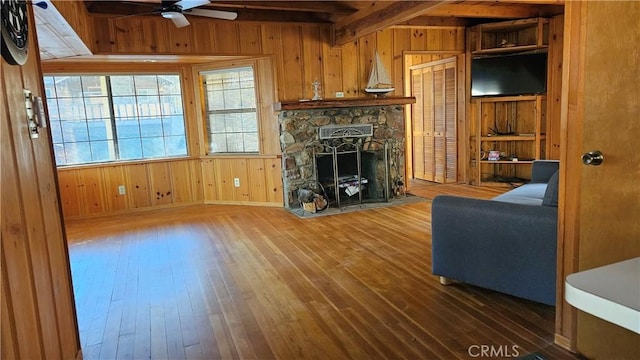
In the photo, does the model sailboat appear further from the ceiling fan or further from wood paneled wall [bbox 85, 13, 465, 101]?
the ceiling fan

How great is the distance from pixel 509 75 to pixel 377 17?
2.74 metres

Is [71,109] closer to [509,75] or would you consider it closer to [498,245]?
[498,245]

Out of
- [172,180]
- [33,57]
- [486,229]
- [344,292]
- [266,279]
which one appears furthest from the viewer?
[172,180]

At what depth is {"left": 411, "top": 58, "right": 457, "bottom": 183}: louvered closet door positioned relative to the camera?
681cm

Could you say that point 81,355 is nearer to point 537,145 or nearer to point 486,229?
point 486,229

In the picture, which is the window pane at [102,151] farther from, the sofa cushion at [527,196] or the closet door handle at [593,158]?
the closet door handle at [593,158]

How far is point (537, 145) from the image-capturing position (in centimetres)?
619

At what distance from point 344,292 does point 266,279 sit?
0.66m

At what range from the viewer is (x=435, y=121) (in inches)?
280

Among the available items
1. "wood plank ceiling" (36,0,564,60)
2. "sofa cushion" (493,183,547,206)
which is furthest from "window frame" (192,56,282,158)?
"sofa cushion" (493,183,547,206)

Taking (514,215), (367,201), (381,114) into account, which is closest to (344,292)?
(514,215)

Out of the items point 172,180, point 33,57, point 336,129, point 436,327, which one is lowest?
point 436,327

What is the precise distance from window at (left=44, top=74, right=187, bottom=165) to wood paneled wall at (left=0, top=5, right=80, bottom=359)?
415 centimetres

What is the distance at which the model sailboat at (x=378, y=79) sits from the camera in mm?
5867
